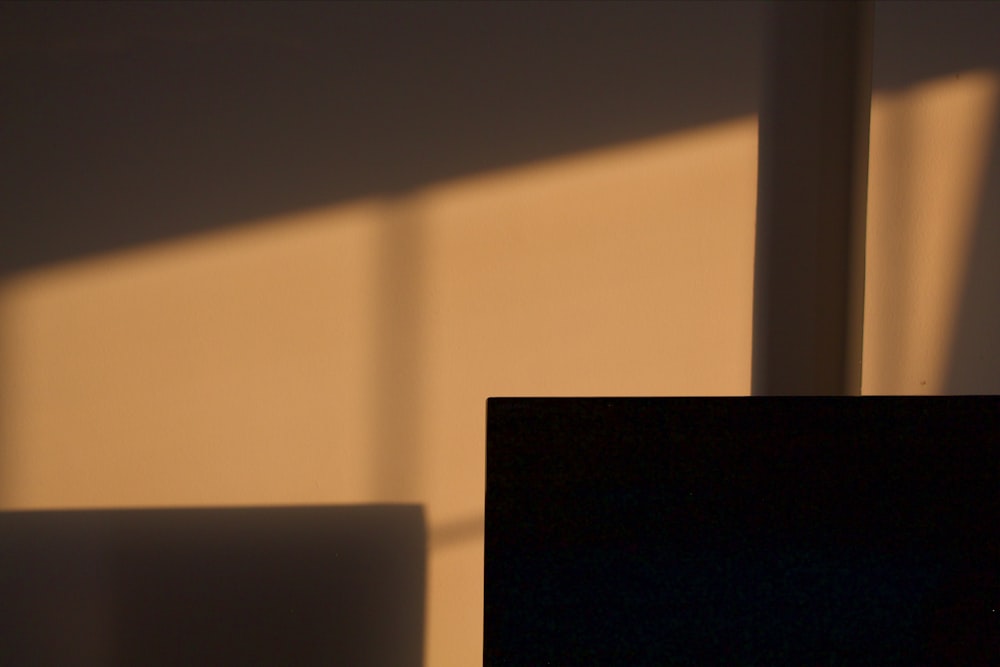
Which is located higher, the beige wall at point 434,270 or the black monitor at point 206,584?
the beige wall at point 434,270

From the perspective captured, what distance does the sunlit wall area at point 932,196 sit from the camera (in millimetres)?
1460

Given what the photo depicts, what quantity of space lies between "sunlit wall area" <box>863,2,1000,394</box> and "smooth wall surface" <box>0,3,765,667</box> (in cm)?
24

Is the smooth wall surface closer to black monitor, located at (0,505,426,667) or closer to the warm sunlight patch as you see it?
black monitor, located at (0,505,426,667)

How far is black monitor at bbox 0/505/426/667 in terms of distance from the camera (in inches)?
59.5

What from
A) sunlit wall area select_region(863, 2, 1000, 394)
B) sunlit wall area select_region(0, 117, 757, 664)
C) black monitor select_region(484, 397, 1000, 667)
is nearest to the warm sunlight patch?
sunlit wall area select_region(863, 2, 1000, 394)

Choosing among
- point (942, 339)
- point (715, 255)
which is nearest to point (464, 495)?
point (715, 255)

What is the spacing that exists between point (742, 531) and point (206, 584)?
1.05 m

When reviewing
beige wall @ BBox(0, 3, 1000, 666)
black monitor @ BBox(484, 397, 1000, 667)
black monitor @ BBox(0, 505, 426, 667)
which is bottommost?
black monitor @ BBox(0, 505, 426, 667)

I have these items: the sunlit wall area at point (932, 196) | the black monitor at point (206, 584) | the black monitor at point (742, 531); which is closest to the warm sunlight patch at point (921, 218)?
the sunlit wall area at point (932, 196)

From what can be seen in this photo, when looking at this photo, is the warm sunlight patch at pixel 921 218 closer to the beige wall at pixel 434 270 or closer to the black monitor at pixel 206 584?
the beige wall at pixel 434 270

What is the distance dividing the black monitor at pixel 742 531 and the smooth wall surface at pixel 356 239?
0.62 m

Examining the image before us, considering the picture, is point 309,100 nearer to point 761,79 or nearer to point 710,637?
A: point 761,79

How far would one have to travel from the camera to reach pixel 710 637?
938 millimetres

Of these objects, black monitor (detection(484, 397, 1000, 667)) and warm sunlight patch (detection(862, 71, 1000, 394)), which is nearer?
black monitor (detection(484, 397, 1000, 667))
